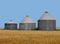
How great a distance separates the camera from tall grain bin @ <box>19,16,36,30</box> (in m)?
82.1

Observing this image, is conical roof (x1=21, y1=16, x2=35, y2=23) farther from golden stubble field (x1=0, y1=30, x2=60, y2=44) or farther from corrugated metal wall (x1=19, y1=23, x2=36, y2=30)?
golden stubble field (x1=0, y1=30, x2=60, y2=44)

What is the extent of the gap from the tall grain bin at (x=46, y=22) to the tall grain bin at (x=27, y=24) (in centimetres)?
348

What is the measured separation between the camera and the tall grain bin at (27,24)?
269 ft

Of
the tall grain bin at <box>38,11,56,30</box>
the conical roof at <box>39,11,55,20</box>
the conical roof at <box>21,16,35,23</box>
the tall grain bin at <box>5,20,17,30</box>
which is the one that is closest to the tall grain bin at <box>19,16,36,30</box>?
the conical roof at <box>21,16,35,23</box>

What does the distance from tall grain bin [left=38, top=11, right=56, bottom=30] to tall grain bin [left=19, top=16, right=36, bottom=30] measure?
3476 millimetres

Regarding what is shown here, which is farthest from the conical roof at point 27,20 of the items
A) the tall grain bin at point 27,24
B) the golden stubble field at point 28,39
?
the golden stubble field at point 28,39

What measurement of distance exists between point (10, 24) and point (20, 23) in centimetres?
426

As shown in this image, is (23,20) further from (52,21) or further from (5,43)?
(5,43)

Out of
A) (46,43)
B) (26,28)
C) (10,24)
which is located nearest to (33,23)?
(26,28)

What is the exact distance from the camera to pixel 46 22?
7875 cm

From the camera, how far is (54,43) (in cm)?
2669

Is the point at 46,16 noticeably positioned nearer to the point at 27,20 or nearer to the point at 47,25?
the point at 47,25

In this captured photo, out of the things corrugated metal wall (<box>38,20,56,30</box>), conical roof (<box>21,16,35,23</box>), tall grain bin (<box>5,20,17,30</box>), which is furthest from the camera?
tall grain bin (<box>5,20,17,30</box>)

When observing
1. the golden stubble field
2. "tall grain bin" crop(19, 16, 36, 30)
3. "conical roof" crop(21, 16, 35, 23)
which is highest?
"conical roof" crop(21, 16, 35, 23)
